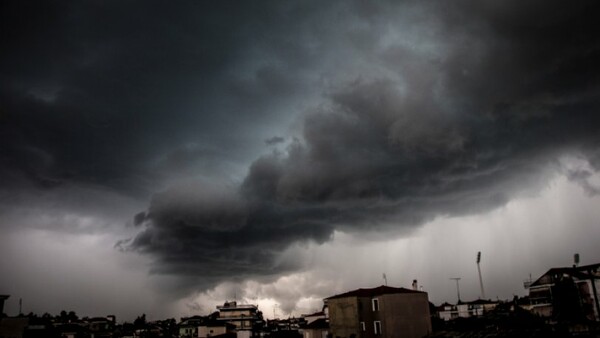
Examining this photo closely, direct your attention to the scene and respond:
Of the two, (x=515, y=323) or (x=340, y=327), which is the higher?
(x=515, y=323)

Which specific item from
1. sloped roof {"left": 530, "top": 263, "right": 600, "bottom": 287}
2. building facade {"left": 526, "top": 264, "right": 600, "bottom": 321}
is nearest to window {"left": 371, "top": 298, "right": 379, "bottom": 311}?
building facade {"left": 526, "top": 264, "right": 600, "bottom": 321}

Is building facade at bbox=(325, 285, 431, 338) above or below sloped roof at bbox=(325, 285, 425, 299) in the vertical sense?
below

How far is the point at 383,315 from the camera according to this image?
66.6m

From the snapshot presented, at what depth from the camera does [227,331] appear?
114m

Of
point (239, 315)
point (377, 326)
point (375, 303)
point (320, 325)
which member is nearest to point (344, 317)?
point (377, 326)

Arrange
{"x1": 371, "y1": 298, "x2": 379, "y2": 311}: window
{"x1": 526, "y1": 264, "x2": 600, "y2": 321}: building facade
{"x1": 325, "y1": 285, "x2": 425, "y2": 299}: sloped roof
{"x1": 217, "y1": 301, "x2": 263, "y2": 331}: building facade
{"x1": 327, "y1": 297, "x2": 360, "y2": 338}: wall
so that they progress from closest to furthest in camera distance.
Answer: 1. {"x1": 526, "y1": 264, "x2": 600, "y2": 321}: building facade
2. {"x1": 371, "y1": 298, "x2": 379, "y2": 311}: window
3. {"x1": 327, "y1": 297, "x2": 360, "y2": 338}: wall
4. {"x1": 325, "y1": 285, "x2": 425, "y2": 299}: sloped roof
5. {"x1": 217, "y1": 301, "x2": 263, "y2": 331}: building facade

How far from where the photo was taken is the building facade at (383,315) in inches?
2579

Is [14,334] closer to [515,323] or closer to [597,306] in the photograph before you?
[515,323]

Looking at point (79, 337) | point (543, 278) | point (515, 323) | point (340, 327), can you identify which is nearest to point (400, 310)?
point (340, 327)

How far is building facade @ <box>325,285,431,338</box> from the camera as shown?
65500 millimetres

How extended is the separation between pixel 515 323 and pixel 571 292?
38.4 metres

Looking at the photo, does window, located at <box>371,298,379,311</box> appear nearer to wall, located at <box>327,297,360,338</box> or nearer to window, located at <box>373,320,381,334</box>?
window, located at <box>373,320,381,334</box>

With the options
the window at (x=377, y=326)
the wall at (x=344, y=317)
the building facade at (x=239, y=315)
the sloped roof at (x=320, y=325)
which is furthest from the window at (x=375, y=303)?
the building facade at (x=239, y=315)

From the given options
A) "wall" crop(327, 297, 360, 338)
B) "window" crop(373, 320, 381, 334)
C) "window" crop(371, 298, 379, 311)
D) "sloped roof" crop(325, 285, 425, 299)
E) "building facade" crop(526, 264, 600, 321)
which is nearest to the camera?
"building facade" crop(526, 264, 600, 321)
